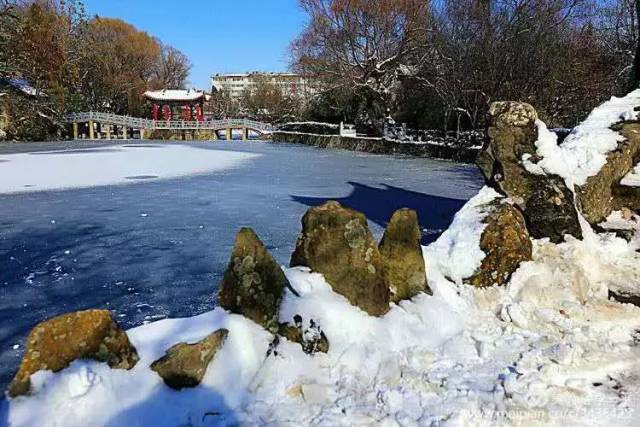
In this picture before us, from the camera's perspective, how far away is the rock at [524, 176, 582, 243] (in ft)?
12.6

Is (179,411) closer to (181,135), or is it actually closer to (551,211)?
(551,211)

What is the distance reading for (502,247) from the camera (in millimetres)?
3447

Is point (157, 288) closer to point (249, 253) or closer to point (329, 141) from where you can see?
point (249, 253)

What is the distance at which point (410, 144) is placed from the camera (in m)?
20.3

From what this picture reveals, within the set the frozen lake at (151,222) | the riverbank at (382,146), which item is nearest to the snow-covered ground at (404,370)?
the frozen lake at (151,222)

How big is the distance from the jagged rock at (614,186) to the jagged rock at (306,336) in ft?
9.37

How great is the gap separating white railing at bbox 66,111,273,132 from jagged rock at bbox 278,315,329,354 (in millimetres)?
37474

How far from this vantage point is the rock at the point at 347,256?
2.81 meters

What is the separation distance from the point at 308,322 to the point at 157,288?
1837mm

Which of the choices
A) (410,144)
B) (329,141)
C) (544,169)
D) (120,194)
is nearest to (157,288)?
(544,169)

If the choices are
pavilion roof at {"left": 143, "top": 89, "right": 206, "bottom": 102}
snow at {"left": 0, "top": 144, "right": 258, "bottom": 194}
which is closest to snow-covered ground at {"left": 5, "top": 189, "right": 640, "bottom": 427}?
snow at {"left": 0, "top": 144, "right": 258, "bottom": 194}

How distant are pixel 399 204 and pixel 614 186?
357 cm

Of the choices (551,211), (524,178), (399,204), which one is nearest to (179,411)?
(551,211)

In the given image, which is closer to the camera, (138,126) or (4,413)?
(4,413)
